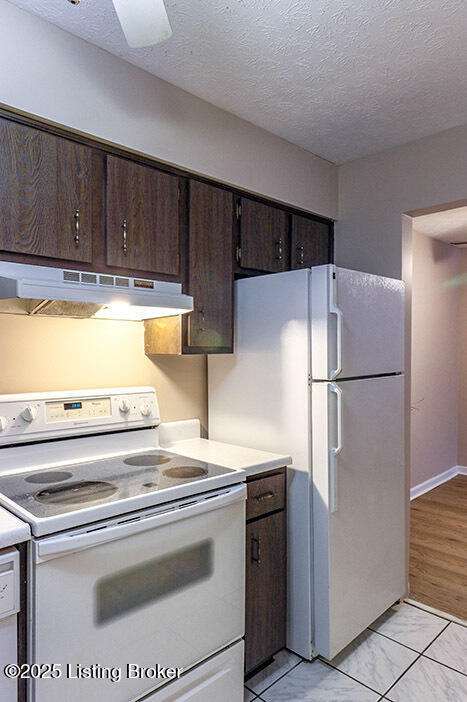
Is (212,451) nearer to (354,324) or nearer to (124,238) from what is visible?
(354,324)

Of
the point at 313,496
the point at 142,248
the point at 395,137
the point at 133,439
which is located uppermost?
the point at 395,137

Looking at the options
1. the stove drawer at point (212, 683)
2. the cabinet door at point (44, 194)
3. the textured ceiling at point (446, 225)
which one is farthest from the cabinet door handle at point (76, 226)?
the textured ceiling at point (446, 225)

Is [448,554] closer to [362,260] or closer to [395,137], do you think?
[362,260]

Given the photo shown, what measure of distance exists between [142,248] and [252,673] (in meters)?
1.84

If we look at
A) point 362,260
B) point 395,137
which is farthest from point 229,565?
point 395,137

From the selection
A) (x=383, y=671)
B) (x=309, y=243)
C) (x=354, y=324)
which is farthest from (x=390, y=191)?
(x=383, y=671)

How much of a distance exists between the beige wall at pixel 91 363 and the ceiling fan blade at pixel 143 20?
1.14 meters

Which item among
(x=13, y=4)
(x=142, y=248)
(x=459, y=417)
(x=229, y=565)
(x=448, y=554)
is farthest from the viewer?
(x=459, y=417)

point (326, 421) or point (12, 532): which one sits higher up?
point (326, 421)

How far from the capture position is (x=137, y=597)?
58.2 inches

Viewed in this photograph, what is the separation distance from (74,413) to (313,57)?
1708 millimetres

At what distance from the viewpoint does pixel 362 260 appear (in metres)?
2.82

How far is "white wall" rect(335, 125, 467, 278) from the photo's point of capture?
96.4 inches

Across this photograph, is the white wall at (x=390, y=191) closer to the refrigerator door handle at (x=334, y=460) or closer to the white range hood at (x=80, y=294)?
the refrigerator door handle at (x=334, y=460)
